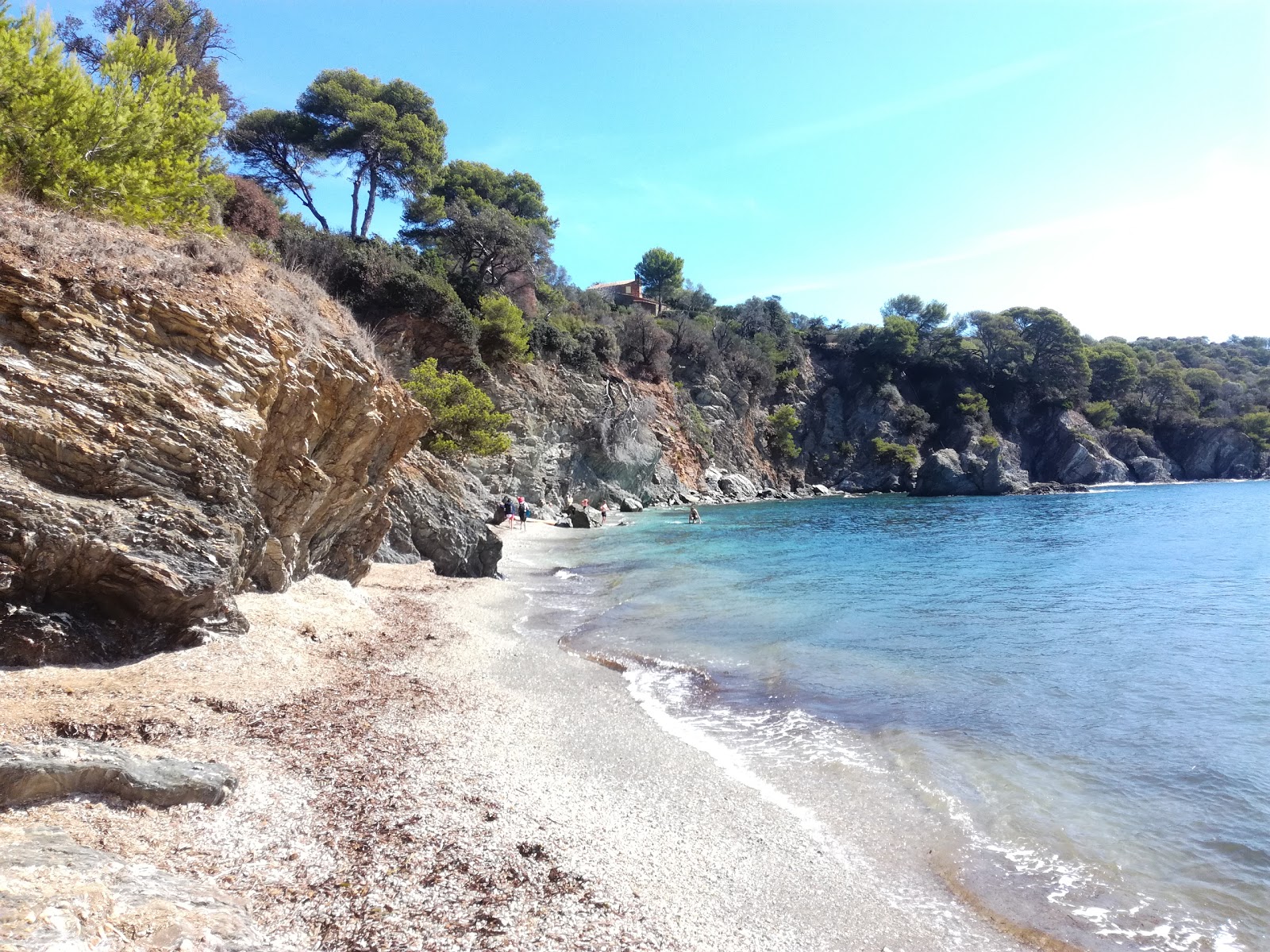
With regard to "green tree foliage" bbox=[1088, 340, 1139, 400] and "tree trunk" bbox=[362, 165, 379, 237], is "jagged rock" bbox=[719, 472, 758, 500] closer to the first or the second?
"tree trunk" bbox=[362, 165, 379, 237]

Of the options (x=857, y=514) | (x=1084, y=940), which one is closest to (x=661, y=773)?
(x=1084, y=940)

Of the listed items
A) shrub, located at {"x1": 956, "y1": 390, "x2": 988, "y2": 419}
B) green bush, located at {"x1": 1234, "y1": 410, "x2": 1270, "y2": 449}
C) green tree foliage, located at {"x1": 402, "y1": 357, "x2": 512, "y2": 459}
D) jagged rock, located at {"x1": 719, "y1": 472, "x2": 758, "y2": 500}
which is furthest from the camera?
green bush, located at {"x1": 1234, "y1": 410, "x2": 1270, "y2": 449}

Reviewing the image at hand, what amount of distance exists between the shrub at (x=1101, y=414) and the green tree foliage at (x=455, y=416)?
76240 millimetres

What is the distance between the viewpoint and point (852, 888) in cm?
482

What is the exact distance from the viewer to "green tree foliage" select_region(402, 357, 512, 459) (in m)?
28.1

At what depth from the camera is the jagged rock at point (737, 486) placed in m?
57.7

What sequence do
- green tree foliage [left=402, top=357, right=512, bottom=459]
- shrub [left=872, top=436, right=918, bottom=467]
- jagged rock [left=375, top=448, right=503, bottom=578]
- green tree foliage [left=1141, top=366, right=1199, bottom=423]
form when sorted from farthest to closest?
green tree foliage [left=1141, top=366, right=1199, bottom=423] → shrub [left=872, top=436, right=918, bottom=467] → green tree foliage [left=402, top=357, right=512, bottom=459] → jagged rock [left=375, top=448, right=503, bottom=578]

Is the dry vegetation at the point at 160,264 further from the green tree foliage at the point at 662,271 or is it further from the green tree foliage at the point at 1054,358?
the green tree foliage at the point at 1054,358

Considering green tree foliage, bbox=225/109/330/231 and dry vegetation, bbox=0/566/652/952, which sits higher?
green tree foliage, bbox=225/109/330/231

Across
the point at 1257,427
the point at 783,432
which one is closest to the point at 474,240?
the point at 783,432

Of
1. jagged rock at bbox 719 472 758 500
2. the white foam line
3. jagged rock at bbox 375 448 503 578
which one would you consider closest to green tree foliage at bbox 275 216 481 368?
jagged rock at bbox 375 448 503 578

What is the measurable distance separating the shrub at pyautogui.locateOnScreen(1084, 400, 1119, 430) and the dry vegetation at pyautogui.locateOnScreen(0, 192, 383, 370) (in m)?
88.5

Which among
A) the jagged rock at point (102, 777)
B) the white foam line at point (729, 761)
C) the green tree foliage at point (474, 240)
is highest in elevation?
the green tree foliage at point (474, 240)

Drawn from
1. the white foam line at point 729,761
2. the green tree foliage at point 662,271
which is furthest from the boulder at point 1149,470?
the white foam line at point 729,761
